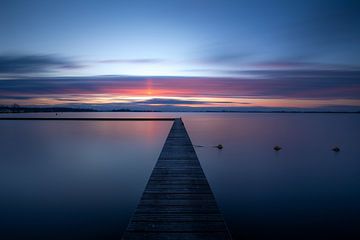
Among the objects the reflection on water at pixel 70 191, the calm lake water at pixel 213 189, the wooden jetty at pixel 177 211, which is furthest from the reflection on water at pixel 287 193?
the reflection on water at pixel 70 191

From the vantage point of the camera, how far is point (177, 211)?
440 centimetres

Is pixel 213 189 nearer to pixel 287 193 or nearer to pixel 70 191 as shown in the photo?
pixel 287 193

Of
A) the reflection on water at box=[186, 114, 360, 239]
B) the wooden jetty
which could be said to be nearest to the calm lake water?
the reflection on water at box=[186, 114, 360, 239]

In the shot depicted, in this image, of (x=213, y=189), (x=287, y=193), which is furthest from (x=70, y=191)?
(x=287, y=193)

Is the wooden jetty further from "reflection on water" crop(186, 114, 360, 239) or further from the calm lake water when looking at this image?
"reflection on water" crop(186, 114, 360, 239)

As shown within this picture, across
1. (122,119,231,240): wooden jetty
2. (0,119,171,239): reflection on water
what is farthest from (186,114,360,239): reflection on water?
(0,119,171,239): reflection on water

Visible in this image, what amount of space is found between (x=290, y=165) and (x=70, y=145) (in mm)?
17044

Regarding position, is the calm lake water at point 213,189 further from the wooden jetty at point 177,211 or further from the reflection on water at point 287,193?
the wooden jetty at point 177,211

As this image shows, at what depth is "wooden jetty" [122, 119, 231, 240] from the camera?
3.65m

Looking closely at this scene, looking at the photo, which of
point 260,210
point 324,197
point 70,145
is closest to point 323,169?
point 324,197

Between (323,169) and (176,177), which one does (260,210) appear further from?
(323,169)

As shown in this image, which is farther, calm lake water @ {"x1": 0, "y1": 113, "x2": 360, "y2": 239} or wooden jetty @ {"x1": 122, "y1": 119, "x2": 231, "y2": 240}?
calm lake water @ {"x1": 0, "y1": 113, "x2": 360, "y2": 239}

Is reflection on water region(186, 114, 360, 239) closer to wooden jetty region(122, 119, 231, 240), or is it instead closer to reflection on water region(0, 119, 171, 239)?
wooden jetty region(122, 119, 231, 240)

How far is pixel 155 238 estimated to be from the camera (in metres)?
3.52
